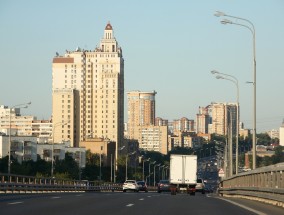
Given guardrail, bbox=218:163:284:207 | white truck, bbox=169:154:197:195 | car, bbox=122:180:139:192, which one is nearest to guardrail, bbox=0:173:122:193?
car, bbox=122:180:139:192

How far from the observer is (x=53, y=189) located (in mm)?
66812

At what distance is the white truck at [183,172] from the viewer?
230 feet

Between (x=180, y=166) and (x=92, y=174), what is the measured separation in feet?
390

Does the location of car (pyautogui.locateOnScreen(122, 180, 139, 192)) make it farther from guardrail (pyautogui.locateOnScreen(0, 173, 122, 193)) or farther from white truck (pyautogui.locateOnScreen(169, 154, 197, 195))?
white truck (pyautogui.locateOnScreen(169, 154, 197, 195))

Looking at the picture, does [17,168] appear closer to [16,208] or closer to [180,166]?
[180,166]

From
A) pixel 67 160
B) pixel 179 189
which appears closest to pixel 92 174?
pixel 67 160

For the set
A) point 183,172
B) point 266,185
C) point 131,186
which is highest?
point 183,172

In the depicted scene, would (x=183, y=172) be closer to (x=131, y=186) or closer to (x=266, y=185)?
(x=131, y=186)

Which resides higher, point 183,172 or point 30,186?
point 183,172

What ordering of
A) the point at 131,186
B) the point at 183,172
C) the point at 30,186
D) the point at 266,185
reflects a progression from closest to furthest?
the point at 266,185 → the point at 30,186 → the point at 183,172 → the point at 131,186

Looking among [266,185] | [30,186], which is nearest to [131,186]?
[30,186]

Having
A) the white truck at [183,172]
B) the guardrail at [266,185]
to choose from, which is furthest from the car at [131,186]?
the guardrail at [266,185]

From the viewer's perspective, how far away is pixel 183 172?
2785 inches

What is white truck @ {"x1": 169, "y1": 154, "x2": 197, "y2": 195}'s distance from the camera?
70.0 metres
